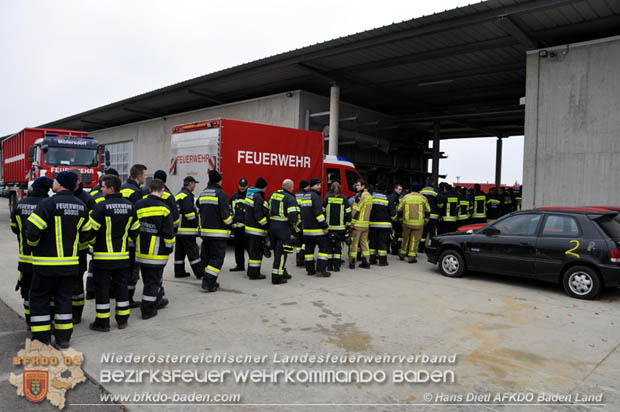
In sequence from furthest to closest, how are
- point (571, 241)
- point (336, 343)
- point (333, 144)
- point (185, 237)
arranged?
point (333, 144)
point (185, 237)
point (571, 241)
point (336, 343)

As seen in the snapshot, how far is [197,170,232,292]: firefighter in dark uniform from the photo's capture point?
22.3ft

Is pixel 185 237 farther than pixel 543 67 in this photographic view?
No

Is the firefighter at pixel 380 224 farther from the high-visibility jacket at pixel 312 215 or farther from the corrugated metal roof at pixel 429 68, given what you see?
the corrugated metal roof at pixel 429 68

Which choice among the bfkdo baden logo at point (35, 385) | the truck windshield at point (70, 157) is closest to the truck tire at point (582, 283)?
the bfkdo baden logo at point (35, 385)

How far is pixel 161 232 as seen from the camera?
548 centimetres

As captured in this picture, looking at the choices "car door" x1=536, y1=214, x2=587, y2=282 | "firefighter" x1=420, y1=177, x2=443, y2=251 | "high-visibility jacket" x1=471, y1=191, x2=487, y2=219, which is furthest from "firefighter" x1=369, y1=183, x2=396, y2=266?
"high-visibility jacket" x1=471, y1=191, x2=487, y2=219

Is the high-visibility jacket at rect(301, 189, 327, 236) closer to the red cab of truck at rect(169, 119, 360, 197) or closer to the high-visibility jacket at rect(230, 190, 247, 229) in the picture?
the high-visibility jacket at rect(230, 190, 247, 229)

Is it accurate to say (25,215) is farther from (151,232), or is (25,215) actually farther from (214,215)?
(214,215)

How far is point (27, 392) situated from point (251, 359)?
1.82 meters

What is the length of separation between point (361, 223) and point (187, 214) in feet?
11.9

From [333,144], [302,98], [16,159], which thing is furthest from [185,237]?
[16,159]

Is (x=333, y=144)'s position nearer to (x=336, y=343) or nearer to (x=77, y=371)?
(x=336, y=343)

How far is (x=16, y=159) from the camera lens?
732 inches

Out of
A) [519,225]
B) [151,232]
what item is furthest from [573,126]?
[151,232]
